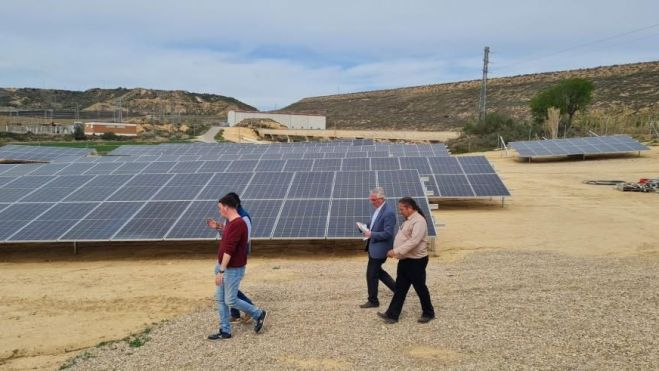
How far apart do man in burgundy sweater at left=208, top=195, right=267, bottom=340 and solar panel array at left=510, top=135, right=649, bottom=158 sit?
29229 millimetres

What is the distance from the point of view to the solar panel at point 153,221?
498 inches

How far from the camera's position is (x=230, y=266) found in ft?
23.0

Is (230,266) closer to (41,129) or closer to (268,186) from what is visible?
(268,186)

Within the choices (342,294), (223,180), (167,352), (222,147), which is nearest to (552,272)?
(342,294)

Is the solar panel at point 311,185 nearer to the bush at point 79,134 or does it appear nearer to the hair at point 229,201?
the hair at point 229,201

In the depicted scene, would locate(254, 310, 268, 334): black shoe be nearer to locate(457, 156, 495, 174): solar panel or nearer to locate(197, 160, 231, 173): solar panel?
locate(197, 160, 231, 173): solar panel

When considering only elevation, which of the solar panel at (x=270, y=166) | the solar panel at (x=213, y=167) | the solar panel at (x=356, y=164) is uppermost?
the solar panel at (x=356, y=164)

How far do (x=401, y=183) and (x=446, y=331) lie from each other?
816 centimetres

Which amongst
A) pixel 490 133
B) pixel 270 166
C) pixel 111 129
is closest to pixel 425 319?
pixel 270 166

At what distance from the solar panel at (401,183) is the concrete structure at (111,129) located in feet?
216

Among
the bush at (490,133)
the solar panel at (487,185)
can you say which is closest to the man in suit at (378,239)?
the solar panel at (487,185)

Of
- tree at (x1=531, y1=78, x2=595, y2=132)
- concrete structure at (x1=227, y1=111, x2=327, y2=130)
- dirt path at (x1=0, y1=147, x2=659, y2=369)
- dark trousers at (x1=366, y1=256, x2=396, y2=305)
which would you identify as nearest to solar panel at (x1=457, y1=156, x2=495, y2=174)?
dirt path at (x1=0, y1=147, x2=659, y2=369)

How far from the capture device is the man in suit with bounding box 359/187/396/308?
774cm

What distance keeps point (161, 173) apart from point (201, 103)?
149 m
